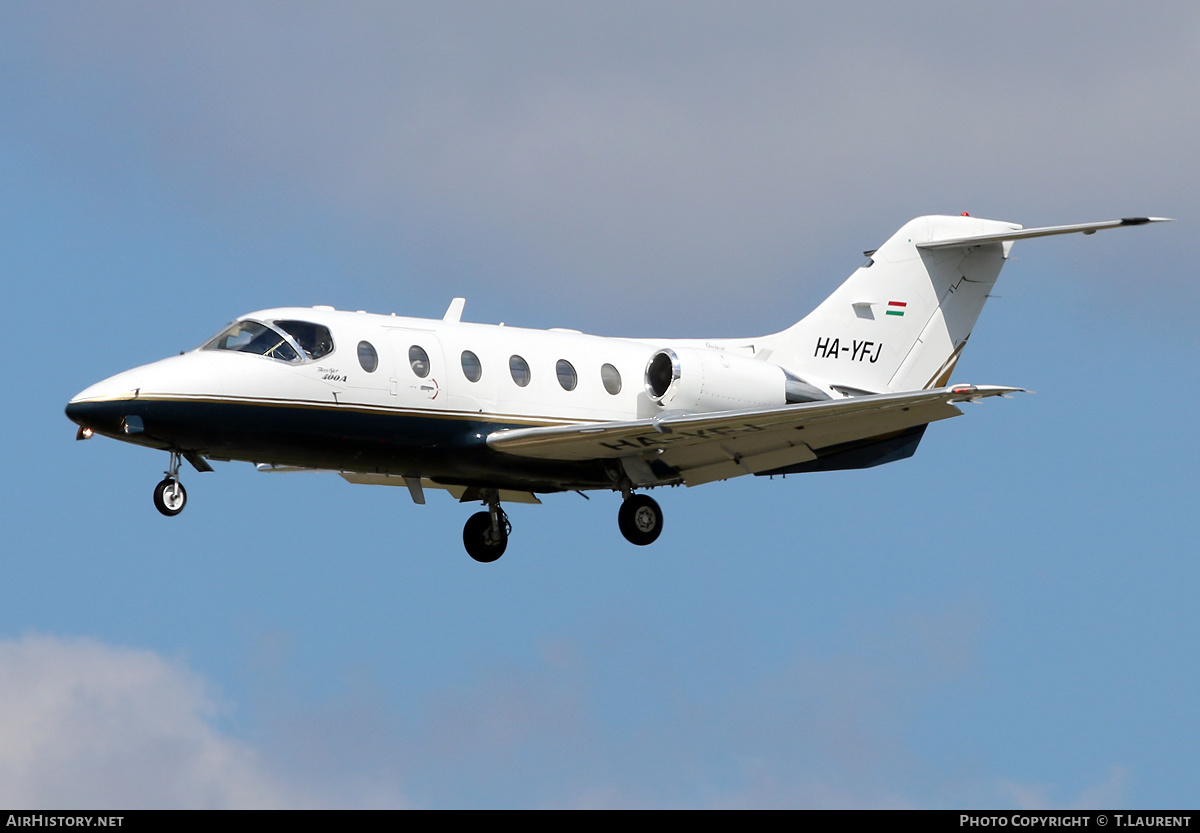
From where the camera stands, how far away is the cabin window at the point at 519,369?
86.4 ft

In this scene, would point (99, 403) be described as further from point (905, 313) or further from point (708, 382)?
point (905, 313)

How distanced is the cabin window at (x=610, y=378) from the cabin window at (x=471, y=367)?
2.21m

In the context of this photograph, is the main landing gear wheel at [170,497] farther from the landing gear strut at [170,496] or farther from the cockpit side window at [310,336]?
the cockpit side window at [310,336]

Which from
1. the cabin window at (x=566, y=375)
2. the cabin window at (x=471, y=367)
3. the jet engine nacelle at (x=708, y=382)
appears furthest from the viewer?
the jet engine nacelle at (x=708, y=382)

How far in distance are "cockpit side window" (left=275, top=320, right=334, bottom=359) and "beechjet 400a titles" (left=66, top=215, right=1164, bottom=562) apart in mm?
21

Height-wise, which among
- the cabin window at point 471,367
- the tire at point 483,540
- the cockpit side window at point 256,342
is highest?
the cockpit side window at point 256,342

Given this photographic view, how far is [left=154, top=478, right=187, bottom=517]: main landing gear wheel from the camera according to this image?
23.7 metres

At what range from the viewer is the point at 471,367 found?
1019 inches

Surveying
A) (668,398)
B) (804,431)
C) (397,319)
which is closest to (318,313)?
(397,319)

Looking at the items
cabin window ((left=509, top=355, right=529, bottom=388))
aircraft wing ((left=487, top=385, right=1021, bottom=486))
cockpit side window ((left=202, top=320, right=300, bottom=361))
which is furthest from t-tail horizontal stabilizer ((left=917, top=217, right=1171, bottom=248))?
cockpit side window ((left=202, top=320, right=300, bottom=361))

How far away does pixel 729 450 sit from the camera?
88.7 feet

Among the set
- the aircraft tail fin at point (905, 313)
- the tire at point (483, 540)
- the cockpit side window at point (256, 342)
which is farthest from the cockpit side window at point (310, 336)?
the aircraft tail fin at point (905, 313)

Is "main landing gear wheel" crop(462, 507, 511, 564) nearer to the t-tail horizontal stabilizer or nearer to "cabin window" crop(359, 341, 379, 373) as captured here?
"cabin window" crop(359, 341, 379, 373)
